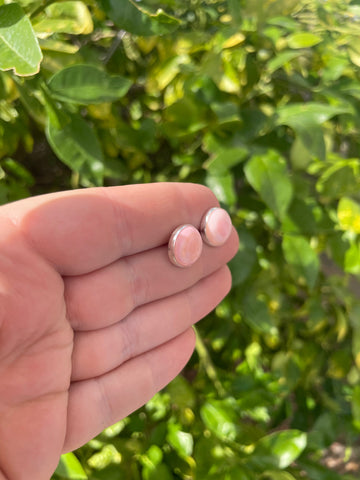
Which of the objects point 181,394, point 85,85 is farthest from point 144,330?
point 85,85

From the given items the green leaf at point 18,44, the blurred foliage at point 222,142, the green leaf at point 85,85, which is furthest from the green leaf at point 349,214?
the green leaf at point 18,44

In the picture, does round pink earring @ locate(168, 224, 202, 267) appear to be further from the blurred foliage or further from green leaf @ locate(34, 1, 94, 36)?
green leaf @ locate(34, 1, 94, 36)

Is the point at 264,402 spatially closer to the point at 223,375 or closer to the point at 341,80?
the point at 223,375

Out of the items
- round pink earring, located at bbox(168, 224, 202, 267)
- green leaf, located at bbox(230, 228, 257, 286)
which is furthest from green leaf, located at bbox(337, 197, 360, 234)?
round pink earring, located at bbox(168, 224, 202, 267)

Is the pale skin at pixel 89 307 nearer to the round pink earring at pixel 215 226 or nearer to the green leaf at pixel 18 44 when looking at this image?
the round pink earring at pixel 215 226

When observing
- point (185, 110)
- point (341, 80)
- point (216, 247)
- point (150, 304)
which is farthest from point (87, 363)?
point (341, 80)

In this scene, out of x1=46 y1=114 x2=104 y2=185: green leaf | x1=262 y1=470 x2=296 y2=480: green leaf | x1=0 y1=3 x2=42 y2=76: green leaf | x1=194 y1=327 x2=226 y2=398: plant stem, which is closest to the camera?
x1=0 y1=3 x2=42 y2=76: green leaf
